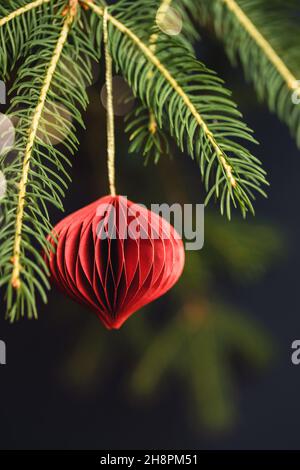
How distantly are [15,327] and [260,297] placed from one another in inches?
9.2

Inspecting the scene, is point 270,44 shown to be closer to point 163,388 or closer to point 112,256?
point 112,256

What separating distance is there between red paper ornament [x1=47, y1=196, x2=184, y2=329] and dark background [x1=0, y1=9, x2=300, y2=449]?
28 centimetres

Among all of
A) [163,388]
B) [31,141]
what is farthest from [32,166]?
[163,388]

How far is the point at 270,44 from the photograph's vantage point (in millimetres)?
254

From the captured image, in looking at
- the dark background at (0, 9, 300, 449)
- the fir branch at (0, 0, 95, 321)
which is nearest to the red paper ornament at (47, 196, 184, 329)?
the fir branch at (0, 0, 95, 321)

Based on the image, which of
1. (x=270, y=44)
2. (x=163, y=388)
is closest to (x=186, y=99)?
(x=270, y=44)

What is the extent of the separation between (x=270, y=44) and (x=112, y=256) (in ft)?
0.36

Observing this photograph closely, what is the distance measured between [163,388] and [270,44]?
38 centimetres

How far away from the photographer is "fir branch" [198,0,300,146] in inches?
9.8

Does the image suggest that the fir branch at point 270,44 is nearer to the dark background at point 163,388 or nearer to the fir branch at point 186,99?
the fir branch at point 186,99

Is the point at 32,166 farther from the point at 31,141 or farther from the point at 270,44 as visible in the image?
the point at 270,44

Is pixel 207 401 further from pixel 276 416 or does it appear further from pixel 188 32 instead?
pixel 188 32

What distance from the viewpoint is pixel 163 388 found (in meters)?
0.57

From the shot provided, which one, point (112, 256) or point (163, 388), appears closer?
point (112, 256)
